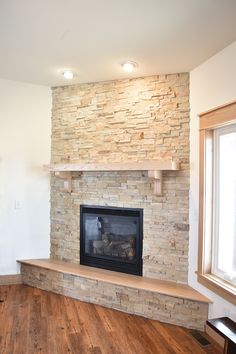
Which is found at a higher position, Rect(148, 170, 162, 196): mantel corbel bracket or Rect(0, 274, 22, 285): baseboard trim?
Rect(148, 170, 162, 196): mantel corbel bracket

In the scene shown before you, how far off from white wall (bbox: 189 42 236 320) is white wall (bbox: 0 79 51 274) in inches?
76.9

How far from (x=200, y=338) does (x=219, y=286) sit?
1.70 feet

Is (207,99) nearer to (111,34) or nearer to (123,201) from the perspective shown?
(111,34)

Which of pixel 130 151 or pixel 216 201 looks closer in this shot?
pixel 216 201

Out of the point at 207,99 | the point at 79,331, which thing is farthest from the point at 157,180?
the point at 79,331

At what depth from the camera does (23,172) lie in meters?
3.82

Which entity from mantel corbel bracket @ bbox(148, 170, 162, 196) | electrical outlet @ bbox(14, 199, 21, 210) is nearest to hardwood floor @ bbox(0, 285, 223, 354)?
electrical outlet @ bbox(14, 199, 21, 210)

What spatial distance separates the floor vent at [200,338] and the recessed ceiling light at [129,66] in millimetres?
2695

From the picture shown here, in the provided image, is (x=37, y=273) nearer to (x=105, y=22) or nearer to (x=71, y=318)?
(x=71, y=318)

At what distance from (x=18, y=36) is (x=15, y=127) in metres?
1.52

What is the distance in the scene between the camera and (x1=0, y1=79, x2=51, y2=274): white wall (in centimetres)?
373

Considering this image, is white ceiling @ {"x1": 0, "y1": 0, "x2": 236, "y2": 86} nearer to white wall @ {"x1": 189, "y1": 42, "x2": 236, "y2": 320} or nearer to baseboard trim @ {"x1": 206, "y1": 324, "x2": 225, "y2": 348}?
white wall @ {"x1": 189, "y1": 42, "x2": 236, "y2": 320}

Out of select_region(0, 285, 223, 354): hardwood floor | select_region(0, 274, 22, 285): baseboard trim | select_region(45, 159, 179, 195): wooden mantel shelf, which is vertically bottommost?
select_region(0, 285, 223, 354): hardwood floor

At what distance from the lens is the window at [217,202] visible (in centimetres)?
262
